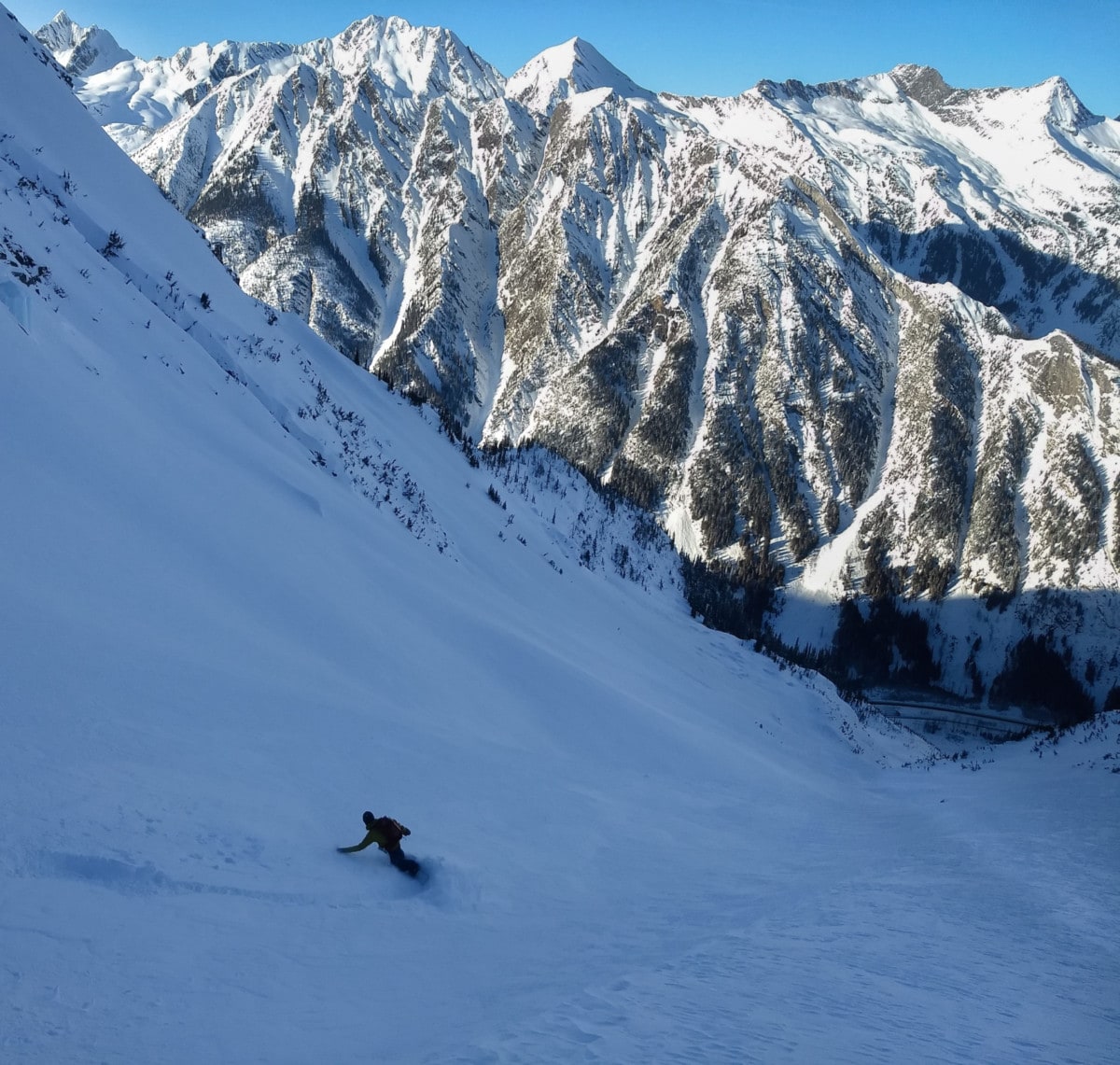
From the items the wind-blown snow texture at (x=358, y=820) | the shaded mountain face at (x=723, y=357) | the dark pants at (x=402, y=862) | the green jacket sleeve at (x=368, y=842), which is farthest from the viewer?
the shaded mountain face at (x=723, y=357)

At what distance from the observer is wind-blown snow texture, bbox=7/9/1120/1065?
5387mm

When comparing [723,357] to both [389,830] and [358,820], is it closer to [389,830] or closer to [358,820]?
[358,820]

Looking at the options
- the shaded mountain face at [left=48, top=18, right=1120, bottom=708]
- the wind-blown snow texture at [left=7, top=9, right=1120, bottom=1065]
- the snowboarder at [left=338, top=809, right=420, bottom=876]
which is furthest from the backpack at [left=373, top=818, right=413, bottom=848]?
the shaded mountain face at [left=48, top=18, right=1120, bottom=708]

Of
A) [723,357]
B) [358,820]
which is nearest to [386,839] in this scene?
[358,820]

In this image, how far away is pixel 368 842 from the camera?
7.72 m

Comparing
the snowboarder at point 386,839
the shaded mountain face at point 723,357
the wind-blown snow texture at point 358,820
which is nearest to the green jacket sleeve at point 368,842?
the snowboarder at point 386,839

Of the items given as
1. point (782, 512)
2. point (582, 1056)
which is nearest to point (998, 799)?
point (582, 1056)

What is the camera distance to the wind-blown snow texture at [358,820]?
5387 mm

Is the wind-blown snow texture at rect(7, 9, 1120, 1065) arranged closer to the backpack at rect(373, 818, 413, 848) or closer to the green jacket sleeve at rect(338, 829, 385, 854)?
the green jacket sleeve at rect(338, 829, 385, 854)

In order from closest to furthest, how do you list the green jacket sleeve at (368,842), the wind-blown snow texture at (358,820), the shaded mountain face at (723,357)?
the wind-blown snow texture at (358,820), the green jacket sleeve at (368,842), the shaded mountain face at (723,357)

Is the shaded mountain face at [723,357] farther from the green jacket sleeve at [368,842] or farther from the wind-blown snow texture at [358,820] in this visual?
the green jacket sleeve at [368,842]

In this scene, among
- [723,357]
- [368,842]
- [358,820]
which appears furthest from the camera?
[723,357]

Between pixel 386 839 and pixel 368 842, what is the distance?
0.19m

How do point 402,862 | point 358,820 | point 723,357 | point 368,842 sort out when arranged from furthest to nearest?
point 723,357 → point 358,820 → point 402,862 → point 368,842
